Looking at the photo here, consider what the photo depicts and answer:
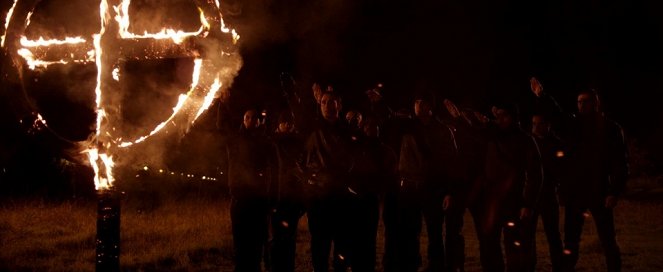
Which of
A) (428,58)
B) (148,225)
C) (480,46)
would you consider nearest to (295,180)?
(148,225)

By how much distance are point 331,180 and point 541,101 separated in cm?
288

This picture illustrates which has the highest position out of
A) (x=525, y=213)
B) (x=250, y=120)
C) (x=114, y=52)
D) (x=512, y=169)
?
(x=250, y=120)

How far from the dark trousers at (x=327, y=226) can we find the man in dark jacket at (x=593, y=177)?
7.75ft

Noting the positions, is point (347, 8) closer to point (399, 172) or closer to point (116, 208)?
point (399, 172)

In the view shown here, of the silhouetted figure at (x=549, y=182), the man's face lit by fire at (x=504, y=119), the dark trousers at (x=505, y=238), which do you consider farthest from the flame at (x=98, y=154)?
the silhouetted figure at (x=549, y=182)

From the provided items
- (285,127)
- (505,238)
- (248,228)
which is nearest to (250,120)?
(285,127)

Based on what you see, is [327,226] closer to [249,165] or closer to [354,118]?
[249,165]

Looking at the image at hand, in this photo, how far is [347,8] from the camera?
20594 mm

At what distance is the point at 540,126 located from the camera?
7340 mm

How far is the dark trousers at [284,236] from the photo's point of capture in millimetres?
7039

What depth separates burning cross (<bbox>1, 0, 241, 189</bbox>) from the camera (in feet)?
12.4

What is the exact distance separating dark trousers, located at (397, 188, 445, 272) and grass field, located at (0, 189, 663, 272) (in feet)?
3.73

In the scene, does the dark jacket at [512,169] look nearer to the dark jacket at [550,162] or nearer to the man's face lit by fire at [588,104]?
the dark jacket at [550,162]

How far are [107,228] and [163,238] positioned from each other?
6.93 metres
